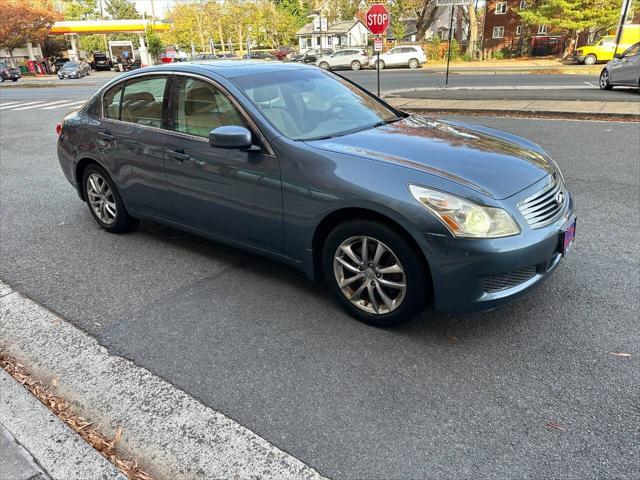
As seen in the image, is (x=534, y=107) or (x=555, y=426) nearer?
(x=555, y=426)

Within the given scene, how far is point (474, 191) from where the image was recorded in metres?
2.88

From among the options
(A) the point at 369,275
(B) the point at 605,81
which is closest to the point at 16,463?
(A) the point at 369,275

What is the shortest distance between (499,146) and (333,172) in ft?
4.25

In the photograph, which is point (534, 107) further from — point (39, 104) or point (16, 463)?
point (39, 104)

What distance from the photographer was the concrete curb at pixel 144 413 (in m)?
2.29

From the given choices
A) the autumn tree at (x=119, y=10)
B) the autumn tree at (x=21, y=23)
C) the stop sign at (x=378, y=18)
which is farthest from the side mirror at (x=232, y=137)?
the autumn tree at (x=119, y=10)

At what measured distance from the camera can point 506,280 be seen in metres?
2.88

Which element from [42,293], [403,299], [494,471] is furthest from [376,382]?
[42,293]

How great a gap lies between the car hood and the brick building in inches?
1797

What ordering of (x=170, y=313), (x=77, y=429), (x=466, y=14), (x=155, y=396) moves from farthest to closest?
1. (x=466, y=14)
2. (x=170, y=313)
3. (x=155, y=396)
4. (x=77, y=429)

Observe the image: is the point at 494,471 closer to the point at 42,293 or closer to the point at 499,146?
the point at 499,146

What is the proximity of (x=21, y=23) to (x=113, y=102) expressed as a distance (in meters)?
57.8

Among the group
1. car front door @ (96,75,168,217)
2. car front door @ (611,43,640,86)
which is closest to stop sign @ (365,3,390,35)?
car front door @ (611,43,640,86)

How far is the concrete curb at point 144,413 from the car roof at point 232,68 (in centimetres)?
220
